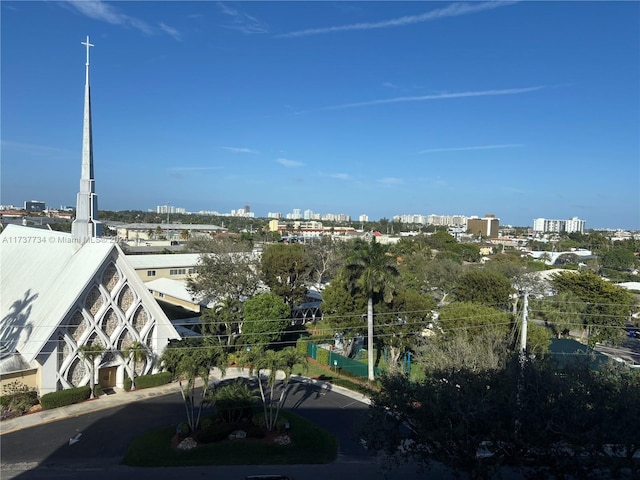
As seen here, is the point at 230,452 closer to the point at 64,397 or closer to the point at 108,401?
the point at 108,401

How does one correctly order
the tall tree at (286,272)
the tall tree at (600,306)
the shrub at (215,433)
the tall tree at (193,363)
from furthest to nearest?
the tall tree at (286,272), the tall tree at (600,306), the shrub at (215,433), the tall tree at (193,363)

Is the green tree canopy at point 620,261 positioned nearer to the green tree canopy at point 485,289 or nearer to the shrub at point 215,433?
the green tree canopy at point 485,289

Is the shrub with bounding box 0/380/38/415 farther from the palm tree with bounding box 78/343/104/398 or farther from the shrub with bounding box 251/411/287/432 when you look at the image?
the shrub with bounding box 251/411/287/432

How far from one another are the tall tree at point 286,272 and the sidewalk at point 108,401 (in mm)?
11572

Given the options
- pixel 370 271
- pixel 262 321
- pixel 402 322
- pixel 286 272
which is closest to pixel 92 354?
pixel 262 321

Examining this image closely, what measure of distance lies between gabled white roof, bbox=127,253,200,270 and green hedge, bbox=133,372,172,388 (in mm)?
25423

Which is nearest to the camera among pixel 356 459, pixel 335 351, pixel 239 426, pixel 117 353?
pixel 356 459

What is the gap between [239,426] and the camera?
66.0 feet

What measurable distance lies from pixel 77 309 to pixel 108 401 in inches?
198

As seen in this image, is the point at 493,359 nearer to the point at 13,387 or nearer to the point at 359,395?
the point at 359,395

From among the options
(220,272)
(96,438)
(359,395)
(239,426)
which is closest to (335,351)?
(359,395)

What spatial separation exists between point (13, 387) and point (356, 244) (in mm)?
19622

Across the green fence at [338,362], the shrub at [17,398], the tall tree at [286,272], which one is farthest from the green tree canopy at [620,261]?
the shrub at [17,398]

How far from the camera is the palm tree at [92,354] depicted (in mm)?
22922
